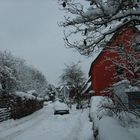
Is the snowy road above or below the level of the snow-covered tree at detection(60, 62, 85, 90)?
below

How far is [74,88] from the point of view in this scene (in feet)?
199

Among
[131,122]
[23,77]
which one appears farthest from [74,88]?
[131,122]

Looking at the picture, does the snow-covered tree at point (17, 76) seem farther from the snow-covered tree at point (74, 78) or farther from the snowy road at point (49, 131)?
the snowy road at point (49, 131)

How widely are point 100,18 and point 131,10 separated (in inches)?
24.3

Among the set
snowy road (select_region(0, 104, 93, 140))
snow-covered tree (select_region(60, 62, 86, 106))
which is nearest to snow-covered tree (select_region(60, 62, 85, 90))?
snow-covered tree (select_region(60, 62, 86, 106))

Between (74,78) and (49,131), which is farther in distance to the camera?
(74,78)

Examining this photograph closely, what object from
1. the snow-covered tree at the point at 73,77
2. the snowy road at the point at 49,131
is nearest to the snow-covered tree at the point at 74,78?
the snow-covered tree at the point at 73,77

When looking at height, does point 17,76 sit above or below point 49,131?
above

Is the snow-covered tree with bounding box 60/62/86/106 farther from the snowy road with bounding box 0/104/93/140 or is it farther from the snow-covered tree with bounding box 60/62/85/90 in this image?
the snowy road with bounding box 0/104/93/140

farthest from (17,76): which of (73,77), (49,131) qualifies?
(49,131)

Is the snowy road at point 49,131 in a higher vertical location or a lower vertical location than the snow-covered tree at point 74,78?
lower

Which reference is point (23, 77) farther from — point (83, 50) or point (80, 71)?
point (83, 50)

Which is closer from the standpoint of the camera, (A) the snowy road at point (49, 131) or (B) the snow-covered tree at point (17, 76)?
(A) the snowy road at point (49, 131)

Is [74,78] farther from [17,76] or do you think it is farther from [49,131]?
[49,131]
